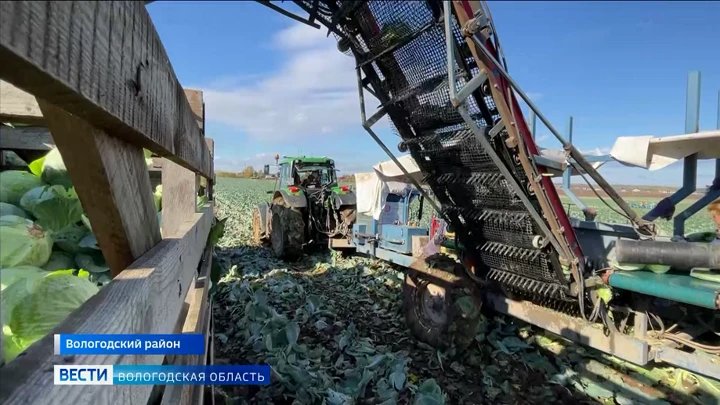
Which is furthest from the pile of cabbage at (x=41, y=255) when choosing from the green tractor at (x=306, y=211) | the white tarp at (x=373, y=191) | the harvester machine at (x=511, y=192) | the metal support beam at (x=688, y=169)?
the green tractor at (x=306, y=211)

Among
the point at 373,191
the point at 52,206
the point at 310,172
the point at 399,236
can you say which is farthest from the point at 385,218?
the point at 52,206

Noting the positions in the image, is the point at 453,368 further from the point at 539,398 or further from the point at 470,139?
the point at 470,139

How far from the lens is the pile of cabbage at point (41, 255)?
1.02m

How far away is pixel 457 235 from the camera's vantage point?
5.18 m

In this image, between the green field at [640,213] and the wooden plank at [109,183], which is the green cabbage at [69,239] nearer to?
the wooden plank at [109,183]

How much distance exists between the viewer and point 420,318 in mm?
5238

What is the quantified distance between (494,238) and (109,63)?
14.7ft

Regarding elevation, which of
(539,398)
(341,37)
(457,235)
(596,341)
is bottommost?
(539,398)

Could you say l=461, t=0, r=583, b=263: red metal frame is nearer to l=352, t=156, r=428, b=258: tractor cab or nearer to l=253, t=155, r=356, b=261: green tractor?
l=352, t=156, r=428, b=258: tractor cab

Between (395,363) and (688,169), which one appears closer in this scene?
(688,169)

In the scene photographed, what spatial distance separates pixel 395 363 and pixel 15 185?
12.4 ft

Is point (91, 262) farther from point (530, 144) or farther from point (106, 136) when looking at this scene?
point (530, 144)

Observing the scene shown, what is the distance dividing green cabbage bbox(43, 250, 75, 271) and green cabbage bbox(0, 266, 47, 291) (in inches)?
7.3

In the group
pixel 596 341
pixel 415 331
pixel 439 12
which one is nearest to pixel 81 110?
pixel 439 12
